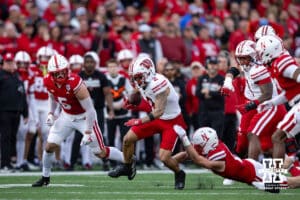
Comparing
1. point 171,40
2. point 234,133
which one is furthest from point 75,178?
point 171,40

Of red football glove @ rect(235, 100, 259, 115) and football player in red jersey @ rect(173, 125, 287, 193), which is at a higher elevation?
red football glove @ rect(235, 100, 259, 115)

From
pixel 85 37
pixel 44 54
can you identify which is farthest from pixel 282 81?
pixel 85 37

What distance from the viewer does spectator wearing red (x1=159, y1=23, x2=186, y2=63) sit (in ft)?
60.8

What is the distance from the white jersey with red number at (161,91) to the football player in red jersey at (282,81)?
43.8 inches

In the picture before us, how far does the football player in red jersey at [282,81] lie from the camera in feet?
35.2

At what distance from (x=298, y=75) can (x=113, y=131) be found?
6.11m

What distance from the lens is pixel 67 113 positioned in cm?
1245

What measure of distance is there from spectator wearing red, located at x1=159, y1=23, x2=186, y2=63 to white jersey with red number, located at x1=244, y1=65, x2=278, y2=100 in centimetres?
594

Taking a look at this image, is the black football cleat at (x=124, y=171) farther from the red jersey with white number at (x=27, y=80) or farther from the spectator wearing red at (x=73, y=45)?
the spectator wearing red at (x=73, y=45)

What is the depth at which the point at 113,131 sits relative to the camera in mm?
16312

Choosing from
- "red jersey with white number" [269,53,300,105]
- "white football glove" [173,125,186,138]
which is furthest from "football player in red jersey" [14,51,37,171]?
"red jersey with white number" [269,53,300,105]

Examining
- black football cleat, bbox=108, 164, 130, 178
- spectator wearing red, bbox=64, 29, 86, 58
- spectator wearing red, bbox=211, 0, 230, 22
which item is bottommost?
black football cleat, bbox=108, 164, 130, 178

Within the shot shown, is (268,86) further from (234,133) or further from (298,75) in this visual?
(234,133)

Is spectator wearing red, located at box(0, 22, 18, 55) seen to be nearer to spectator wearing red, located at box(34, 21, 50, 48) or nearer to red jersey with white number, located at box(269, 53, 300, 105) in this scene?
spectator wearing red, located at box(34, 21, 50, 48)
